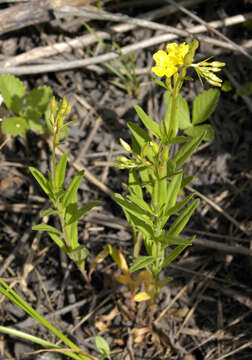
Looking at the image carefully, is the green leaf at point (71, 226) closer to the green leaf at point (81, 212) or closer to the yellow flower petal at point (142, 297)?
the green leaf at point (81, 212)

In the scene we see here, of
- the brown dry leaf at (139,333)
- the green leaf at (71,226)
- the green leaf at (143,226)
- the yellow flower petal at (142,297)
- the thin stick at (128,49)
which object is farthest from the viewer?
the thin stick at (128,49)

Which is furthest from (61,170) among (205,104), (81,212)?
(205,104)

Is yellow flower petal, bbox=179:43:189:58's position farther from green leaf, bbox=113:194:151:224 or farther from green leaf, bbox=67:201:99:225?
green leaf, bbox=67:201:99:225

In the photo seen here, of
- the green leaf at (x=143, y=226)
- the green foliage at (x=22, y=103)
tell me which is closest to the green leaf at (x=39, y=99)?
the green foliage at (x=22, y=103)

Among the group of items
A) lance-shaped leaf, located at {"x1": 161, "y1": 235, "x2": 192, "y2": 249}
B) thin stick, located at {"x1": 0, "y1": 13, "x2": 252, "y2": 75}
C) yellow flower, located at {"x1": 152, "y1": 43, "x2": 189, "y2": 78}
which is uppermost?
yellow flower, located at {"x1": 152, "y1": 43, "x2": 189, "y2": 78}

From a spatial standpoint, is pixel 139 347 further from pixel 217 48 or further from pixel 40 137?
pixel 217 48

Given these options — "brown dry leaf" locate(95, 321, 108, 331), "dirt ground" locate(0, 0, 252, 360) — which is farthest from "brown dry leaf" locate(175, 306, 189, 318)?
"brown dry leaf" locate(95, 321, 108, 331)
